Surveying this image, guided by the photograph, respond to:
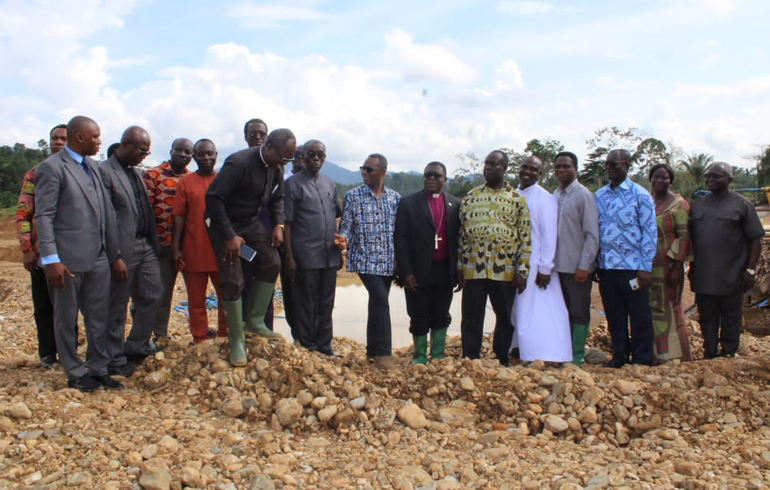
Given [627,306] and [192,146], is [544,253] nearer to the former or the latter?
[627,306]

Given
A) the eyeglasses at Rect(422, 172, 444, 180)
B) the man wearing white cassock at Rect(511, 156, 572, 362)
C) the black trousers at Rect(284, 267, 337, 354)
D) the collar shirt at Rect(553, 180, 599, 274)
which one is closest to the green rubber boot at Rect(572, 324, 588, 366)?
the man wearing white cassock at Rect(511, 156, 572, 362)

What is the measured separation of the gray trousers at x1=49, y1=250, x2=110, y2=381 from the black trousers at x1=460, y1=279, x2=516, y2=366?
8.35 feet

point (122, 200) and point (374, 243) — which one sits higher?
point (122, 200)

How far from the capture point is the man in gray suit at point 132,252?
381 centimetres

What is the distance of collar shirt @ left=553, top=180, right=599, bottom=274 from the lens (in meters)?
4.52

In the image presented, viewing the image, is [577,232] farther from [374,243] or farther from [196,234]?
[196,234]

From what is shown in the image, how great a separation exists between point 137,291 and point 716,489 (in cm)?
373

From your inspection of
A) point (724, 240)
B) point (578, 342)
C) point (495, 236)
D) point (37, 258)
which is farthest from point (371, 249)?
point (724, 240)

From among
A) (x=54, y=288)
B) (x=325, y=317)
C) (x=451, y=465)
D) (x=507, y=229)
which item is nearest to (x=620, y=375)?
(x=507, y=229)

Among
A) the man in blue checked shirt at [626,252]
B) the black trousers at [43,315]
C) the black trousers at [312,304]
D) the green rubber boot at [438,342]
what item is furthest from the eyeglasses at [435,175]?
the black trousers at [43,315]

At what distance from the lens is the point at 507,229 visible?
170 inches

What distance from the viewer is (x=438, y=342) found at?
466 cm

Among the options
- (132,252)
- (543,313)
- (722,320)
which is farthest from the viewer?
(722,320)

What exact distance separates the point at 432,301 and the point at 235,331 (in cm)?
154
